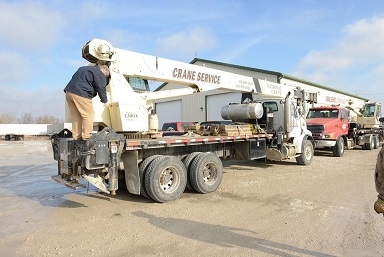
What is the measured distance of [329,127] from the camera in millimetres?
15461

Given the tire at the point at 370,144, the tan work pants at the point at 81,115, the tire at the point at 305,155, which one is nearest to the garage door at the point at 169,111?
the tire at the point at 370,144

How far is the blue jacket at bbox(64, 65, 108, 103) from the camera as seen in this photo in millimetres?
6184

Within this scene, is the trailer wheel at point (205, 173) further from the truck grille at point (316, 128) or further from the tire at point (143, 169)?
the truck grille at point (316, 128)

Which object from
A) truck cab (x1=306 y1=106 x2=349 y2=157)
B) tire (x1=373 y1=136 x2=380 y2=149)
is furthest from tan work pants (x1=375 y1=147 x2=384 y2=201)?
tire (x1=373 y1=136 x2=380 y2=149)

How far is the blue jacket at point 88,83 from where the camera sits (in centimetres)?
618

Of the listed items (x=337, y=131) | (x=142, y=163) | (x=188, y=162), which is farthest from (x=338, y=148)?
(x=142, y=163)

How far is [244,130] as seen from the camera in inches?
381

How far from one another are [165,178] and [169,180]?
0.48 ft

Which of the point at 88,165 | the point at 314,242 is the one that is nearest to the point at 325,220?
the point at 314,242

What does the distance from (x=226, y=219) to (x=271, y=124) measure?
21.4 ft

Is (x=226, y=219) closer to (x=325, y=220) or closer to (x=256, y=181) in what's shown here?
(x=325, y=220)

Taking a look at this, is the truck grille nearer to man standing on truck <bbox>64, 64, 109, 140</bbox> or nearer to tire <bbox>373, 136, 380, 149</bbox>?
tire <bbox>373, 136, 380, 149</bbox>

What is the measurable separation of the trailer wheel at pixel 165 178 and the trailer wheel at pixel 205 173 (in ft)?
1.09

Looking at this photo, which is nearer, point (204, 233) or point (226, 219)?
point (204, 233)
